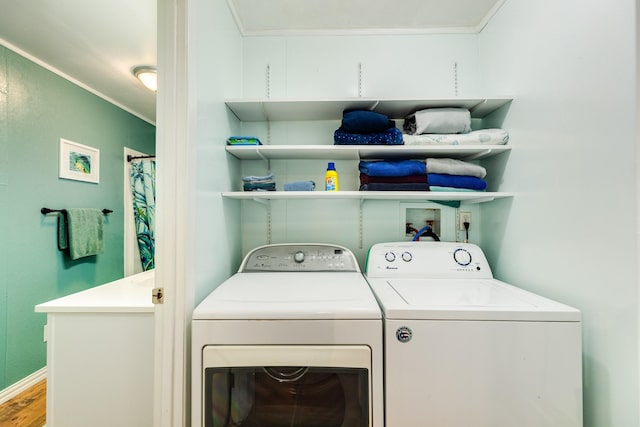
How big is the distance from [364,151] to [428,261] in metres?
0.73

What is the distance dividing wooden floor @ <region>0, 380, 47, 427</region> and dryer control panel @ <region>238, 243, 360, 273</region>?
1709 millimetres

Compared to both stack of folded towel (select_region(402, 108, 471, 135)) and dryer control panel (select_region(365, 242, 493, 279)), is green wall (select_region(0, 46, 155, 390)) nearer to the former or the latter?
dryer control panel (select_region(365, 242, 493, 279))

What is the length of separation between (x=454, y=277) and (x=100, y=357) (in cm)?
174

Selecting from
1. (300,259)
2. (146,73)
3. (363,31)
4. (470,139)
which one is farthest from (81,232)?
A: (470,139)

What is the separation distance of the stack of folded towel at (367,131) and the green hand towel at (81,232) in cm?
235

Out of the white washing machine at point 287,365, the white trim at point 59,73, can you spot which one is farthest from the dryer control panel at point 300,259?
the white trim at point 59,73

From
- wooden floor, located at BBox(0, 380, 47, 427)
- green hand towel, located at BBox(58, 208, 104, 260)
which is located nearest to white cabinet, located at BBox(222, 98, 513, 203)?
green hand towel, located at BBox(58, 208, 104, 260)

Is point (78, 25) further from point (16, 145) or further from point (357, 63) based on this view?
point (357, 63)

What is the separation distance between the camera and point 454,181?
148 centimetres

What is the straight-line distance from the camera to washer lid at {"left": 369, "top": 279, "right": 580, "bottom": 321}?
3.08ft

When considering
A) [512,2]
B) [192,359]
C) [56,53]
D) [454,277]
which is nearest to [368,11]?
[512,2]

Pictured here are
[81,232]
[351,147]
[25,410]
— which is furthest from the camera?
[81,232]

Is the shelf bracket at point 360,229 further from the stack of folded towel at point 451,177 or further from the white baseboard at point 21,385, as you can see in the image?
the white baseboard at point 21,385

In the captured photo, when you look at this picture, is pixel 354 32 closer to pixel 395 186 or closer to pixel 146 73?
pixel 395 186
